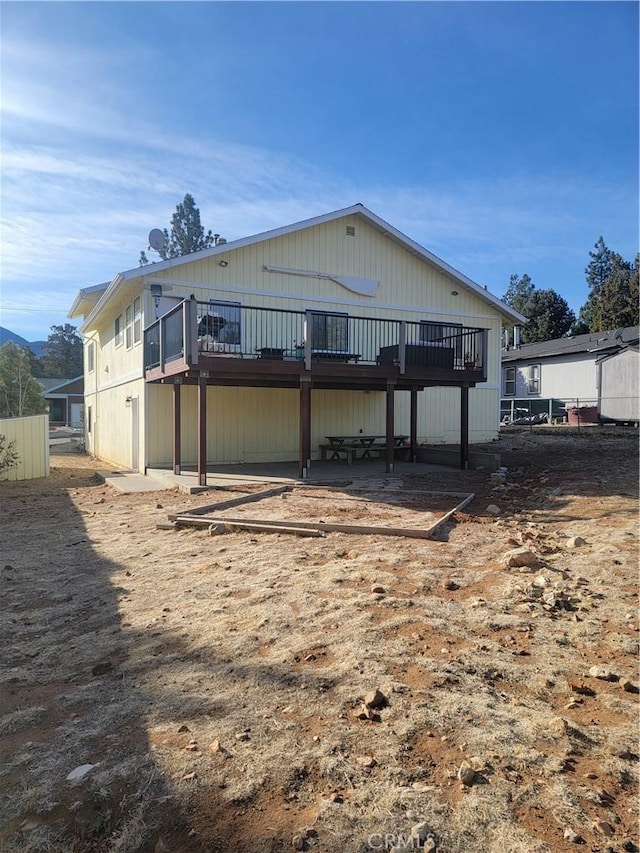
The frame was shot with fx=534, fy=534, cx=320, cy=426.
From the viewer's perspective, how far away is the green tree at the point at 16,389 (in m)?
26.1

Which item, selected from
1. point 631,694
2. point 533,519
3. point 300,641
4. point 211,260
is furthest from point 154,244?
point 631,694

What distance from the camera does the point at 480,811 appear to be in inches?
79.2

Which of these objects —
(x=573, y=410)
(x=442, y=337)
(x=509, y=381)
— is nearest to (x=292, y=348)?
(x=442, y=337)

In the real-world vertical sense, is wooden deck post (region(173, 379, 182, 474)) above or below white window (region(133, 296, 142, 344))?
below

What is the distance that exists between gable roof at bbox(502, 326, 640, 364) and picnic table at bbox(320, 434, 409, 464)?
49.9ft

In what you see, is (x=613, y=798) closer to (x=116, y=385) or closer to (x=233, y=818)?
(x=233, y=818)

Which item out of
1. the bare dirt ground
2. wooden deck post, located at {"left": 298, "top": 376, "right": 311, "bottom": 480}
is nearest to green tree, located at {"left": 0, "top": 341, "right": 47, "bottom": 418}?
wooden deck post, located at {"left": 298, "top": 376, "right": 311, "bottom": 480}

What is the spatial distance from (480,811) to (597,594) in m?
2.84

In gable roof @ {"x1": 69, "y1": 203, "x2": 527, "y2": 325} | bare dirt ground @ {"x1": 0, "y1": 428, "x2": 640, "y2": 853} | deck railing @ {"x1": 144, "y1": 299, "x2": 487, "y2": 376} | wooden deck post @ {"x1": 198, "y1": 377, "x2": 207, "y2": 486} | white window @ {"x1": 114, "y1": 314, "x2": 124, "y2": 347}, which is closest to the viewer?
bare dirt ground @ {"x1": 0, "y1": 428, "x2": 640, "y2": 853}

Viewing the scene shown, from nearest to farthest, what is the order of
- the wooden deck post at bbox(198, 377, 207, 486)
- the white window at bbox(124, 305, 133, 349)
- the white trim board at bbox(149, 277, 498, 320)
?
the wooden deck post at bbox(198, 377, 207, 486), the white trim board at bbox(149, 277, 498, 320), the white window at bbox(124, 305, 133, 349)

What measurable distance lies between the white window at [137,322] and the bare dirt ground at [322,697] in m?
8.60

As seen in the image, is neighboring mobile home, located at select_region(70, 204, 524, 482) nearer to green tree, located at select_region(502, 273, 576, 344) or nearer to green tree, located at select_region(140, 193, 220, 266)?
green tree, located at select_region(502, 273, 576, 344)

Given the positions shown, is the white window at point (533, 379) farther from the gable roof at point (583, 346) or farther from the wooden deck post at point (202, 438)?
the wooden deck post at point (202, 438)

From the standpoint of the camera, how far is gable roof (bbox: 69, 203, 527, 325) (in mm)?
12594
